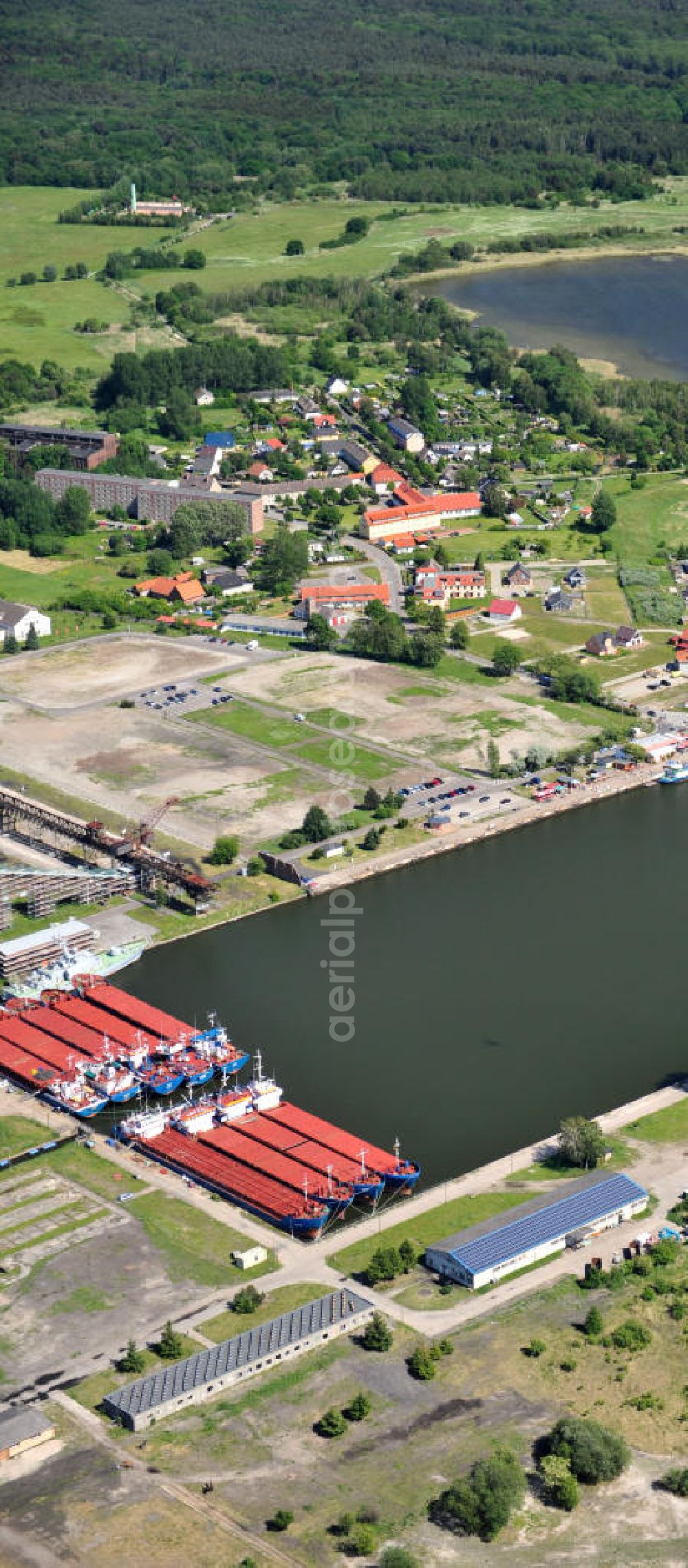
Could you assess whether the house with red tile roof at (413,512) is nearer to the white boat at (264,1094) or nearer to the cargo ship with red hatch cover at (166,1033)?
the cargo ship with red hatch cover at (166,1033)

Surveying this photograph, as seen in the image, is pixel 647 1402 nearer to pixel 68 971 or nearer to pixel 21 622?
pixel 68 971

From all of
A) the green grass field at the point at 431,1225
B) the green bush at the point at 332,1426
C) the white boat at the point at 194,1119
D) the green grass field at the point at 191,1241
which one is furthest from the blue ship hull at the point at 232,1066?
the green bush at the point at 332,1426

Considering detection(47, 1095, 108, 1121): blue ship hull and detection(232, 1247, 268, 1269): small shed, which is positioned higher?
detection(232, 1247, 268, 1269): small shed

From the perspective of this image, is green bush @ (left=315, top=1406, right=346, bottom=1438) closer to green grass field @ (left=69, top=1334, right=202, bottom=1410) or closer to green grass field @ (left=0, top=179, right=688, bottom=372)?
green grass field @ (left=69, top=1334, right=202, bottom=1410)

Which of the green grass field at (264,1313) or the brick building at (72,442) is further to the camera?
the brick building at (72,442)

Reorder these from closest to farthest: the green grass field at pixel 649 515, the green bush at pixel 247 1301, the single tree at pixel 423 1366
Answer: the single tree at pixel 423 1366 → the green bush at pixel 247 1301 → the green grass field at pixel 649 515

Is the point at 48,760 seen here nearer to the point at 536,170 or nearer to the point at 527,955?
the point at 527,955

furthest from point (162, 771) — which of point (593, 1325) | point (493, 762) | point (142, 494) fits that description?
point (593, 1325)

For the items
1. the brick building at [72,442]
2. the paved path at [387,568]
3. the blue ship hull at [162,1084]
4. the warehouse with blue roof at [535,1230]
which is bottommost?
the blue ship hull at [162,1084]

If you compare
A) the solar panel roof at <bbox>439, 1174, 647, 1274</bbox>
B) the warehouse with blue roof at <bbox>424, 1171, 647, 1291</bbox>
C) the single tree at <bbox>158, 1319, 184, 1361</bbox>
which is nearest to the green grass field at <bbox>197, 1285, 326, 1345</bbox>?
the single tree at <bbox>158, 1319, 184, 1361</bbox>
